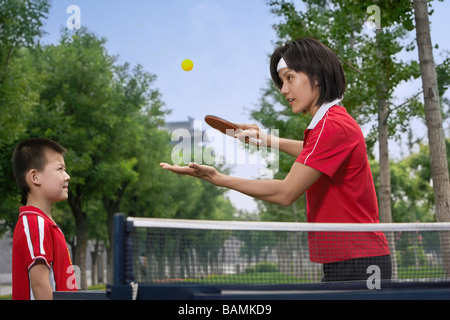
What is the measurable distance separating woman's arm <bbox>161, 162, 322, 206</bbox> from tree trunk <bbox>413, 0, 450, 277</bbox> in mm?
7576

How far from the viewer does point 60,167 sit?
4781 millimetres

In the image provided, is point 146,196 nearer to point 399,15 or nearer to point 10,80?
point 10,80

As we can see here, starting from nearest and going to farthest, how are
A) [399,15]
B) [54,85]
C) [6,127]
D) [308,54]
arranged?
[308,54], [399,15], [6,127], [54,85]

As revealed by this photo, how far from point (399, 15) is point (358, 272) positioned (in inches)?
342

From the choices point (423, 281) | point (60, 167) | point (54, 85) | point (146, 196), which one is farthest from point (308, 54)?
point (146, 196)

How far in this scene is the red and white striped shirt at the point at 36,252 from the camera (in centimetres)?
403

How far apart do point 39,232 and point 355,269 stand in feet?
6.94

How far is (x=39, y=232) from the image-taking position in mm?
4148

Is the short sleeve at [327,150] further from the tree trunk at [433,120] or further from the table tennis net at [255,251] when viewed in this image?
the tree trunk at [433,120]

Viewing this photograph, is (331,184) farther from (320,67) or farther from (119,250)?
(119,250)

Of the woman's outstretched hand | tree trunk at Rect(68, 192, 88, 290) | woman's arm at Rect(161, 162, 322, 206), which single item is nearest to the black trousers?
woman's arm at Rect(161, 162, 322, 206)

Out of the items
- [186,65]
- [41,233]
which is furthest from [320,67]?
[186,65]

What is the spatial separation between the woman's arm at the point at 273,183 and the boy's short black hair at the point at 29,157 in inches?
64.6

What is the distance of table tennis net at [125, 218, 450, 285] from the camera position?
3.24 meters
